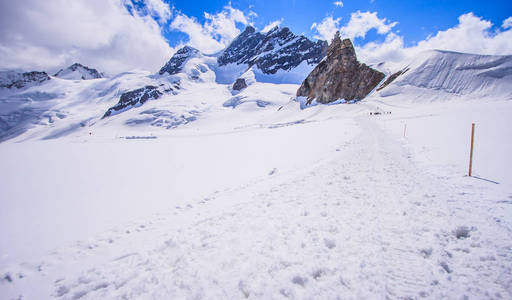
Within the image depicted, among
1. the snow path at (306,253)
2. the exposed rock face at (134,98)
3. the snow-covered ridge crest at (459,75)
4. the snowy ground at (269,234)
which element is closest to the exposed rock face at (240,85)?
the exposed rock face at (134,98)

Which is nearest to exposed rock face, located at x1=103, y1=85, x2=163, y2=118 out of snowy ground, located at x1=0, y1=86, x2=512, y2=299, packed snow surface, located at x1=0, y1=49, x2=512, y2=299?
packed snow surface, located at x1=0, y1=49, x2=512, y2=299

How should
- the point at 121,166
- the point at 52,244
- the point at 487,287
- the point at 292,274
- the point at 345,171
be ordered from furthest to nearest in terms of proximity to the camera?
the point at 121,166
the point at 345,171
the point at 52,244
the point at 292,274
the point at 487,287


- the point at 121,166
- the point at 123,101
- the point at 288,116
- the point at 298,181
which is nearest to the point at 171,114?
the point at 288,116

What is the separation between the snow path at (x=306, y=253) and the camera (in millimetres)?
2973

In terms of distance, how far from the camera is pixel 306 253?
360 centimetres

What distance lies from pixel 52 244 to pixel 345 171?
9384 mm

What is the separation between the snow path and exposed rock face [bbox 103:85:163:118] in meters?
193

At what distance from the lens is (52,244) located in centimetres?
459

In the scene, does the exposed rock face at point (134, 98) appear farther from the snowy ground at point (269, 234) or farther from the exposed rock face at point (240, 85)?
the snowy ground at point (269, 234)

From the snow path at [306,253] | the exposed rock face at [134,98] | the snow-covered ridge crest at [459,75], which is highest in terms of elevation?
the exposed rock face at [134,98]

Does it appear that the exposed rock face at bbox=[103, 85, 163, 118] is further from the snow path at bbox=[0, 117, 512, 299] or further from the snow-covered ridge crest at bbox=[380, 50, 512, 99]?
the snow path at bbox=[0, 117, 512, 299]

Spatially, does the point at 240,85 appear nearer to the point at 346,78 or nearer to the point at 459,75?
the point at 346,78

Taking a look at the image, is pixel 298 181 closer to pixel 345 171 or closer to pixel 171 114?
pixel 345 171

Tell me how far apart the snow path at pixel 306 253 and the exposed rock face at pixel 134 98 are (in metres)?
193
